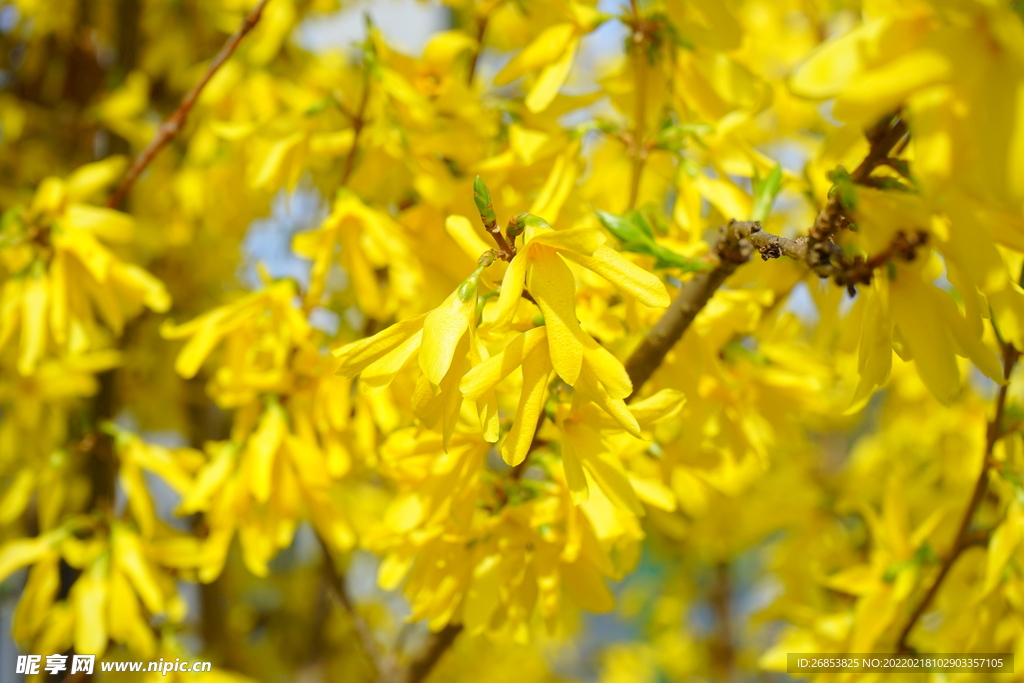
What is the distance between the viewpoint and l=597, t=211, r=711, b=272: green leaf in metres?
0.81

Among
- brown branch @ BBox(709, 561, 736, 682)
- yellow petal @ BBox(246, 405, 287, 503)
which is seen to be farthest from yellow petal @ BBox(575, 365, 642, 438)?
brown branch @ BBox(709, 561, 736, 682)

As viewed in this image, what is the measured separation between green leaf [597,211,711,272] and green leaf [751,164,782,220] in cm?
12

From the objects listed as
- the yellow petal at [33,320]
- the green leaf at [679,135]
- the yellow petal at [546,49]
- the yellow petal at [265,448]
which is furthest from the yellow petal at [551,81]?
the yellow petal at [33,320]

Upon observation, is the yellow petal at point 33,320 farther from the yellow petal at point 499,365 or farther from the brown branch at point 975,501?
the brown branch at point 975,501

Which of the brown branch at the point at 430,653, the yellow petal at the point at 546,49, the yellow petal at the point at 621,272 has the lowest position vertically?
the brown branch at the point at 430,653

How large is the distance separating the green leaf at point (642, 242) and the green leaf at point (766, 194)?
12 cm

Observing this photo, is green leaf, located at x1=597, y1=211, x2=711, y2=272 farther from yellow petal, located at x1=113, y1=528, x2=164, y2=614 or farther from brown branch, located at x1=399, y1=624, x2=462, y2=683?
yellow petal, located at x1=113, y1=528, x2=164, y2=614

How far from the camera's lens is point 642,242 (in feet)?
2.71

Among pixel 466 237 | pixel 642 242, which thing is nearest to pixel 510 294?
pixel 466 237

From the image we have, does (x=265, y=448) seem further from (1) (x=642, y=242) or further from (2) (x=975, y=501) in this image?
(2) (x=975, y=501)

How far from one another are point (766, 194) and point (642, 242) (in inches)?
7.7

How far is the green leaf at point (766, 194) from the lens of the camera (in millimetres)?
902

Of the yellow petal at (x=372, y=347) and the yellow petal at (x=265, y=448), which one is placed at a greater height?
the yellow petal at (x=372, y=347)

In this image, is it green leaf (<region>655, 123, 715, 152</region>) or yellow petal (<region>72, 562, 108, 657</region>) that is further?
yellow petal (<region>72, 562, 108, 657</region>)
